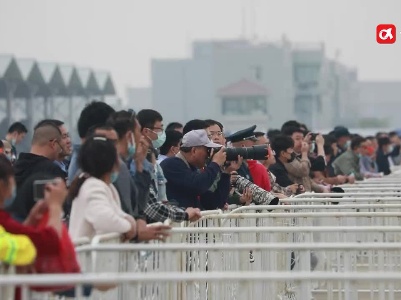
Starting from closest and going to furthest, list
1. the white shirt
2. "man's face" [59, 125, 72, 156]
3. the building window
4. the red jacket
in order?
the white shirt, "man's face" [59, 125, 72, 156], the red jacket, the building window

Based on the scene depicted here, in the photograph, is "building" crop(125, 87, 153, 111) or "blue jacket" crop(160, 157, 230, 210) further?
"building" crop(125, 87, 153, 111)

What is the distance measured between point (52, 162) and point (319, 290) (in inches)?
76.6

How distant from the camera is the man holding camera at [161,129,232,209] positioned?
1234 centimetres

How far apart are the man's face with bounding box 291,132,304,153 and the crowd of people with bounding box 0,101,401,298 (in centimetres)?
222

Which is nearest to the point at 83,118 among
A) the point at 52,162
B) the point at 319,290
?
the point at 52,162

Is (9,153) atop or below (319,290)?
atop

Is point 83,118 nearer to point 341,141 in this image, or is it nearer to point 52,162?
point 52,162

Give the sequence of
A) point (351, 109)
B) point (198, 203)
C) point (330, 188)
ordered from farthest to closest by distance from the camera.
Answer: point (351, 109) < point (330, 188) < point (198, 203)

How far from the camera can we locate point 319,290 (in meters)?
10.5

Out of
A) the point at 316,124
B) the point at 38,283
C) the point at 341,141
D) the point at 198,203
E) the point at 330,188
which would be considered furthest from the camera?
the point at 316,124

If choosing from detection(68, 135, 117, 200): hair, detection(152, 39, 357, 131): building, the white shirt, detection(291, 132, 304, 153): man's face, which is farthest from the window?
the white shirt

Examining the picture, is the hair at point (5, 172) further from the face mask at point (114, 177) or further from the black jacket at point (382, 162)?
the black jacket at point (382, 162)

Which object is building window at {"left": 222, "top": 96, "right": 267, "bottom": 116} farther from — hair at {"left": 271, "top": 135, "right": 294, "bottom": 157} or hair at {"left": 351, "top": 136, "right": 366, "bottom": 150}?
hair at {"left": 271, "top": 135, "right": 294, "bottom": 157}

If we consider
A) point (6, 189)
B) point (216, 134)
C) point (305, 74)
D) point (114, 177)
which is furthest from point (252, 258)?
point (305, 74)
